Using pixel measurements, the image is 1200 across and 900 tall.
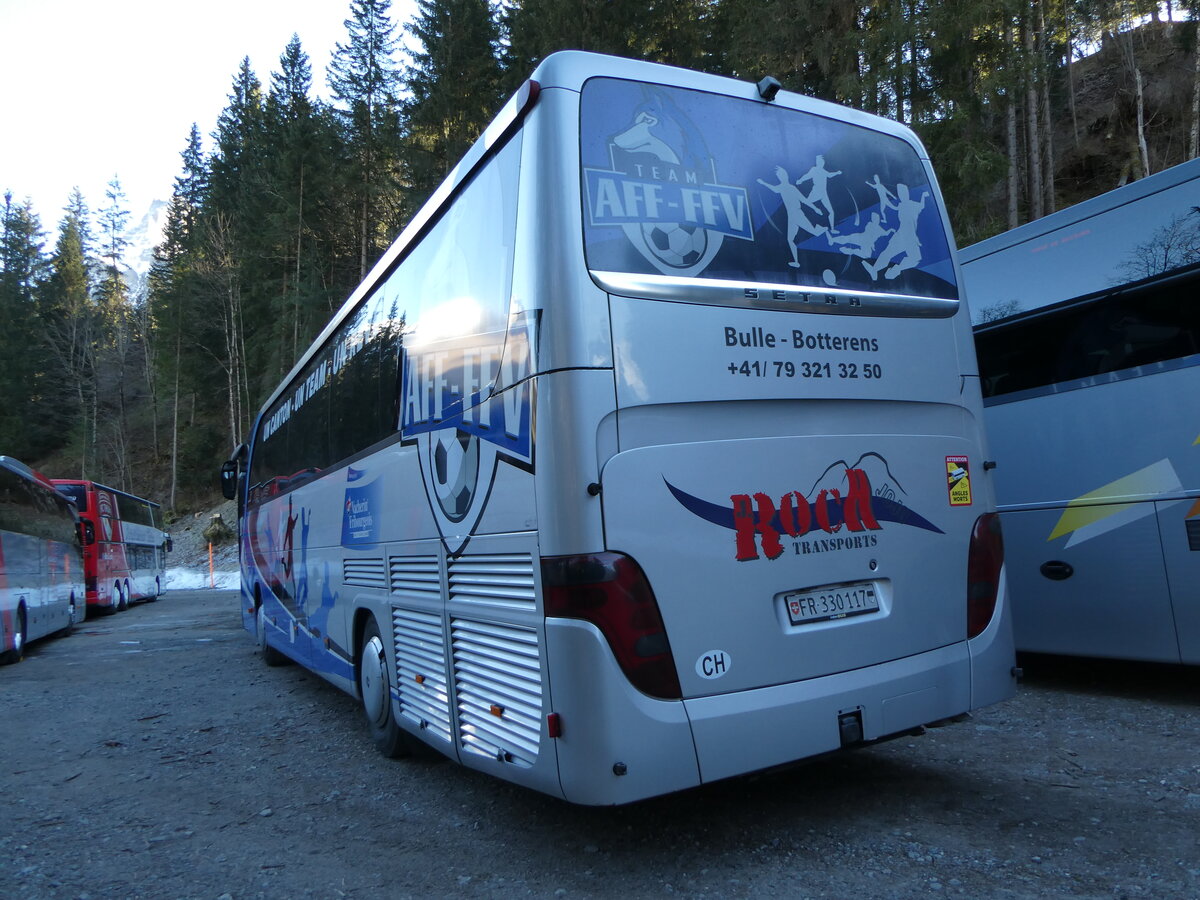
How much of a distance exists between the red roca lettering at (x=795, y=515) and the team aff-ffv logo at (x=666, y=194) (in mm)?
1039

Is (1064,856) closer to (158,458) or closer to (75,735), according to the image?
(75,735)

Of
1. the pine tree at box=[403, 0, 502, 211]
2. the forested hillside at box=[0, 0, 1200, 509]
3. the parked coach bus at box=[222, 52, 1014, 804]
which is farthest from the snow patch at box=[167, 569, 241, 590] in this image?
the parked coach bus at box=[222, 52, 1014, 804]

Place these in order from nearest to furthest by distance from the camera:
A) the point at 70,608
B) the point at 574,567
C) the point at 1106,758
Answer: the point at 574,567 → the point at 1106,758 → the point at 70,608

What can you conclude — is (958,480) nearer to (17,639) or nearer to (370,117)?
(17,639)

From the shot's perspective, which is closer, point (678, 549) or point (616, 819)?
point (678, 549)

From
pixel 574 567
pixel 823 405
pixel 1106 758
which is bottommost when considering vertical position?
pixel 1106 758

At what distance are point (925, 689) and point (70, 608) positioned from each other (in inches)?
747

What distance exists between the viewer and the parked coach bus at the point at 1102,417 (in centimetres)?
580

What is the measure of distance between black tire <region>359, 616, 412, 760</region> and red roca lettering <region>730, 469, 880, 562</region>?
292 centimetres

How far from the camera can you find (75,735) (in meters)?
7.55

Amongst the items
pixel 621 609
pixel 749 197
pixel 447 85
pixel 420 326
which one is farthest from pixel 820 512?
pixel 447 85

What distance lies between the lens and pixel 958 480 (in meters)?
4.44

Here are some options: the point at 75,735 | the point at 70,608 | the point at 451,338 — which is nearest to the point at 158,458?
the point at 70,608

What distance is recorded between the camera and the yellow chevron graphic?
587 centimetres
